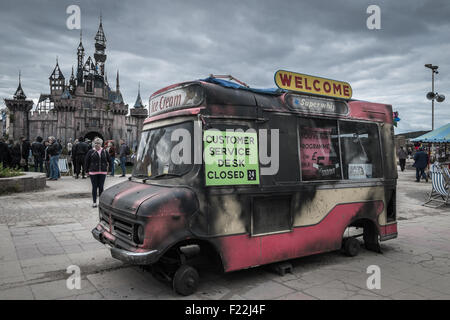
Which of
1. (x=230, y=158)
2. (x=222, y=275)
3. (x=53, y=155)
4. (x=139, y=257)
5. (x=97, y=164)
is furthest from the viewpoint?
(x=53, y=155)

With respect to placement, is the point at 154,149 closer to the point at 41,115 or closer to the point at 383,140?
the point at 383,140

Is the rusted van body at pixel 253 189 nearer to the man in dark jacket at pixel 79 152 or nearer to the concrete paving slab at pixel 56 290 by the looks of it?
the concrete paving slab at pixel 56 290

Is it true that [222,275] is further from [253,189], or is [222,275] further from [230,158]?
[230,158]

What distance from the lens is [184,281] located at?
3.69 meters

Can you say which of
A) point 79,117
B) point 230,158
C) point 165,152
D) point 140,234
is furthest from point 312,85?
point 79,117

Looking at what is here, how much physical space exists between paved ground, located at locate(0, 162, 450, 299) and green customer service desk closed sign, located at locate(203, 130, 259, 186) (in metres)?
1.29

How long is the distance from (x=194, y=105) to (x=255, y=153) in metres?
0.97

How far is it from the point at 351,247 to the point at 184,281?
114 inches

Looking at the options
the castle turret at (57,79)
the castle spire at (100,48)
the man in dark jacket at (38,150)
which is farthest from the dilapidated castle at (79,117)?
the man in dark jacket at (38,150)

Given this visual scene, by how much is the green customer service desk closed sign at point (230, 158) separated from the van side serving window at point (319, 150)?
33.5 inches

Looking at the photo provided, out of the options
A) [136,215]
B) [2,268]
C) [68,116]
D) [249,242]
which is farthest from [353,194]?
[68,116]

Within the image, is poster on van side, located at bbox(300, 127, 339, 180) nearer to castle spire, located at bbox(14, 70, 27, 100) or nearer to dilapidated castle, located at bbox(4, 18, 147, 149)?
dilapidated castle, located at bbox(4, 18, 147, 149)

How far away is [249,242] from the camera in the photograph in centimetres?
407

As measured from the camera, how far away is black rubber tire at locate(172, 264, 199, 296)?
367cm
